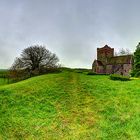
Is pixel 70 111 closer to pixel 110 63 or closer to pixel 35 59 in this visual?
pixel 35 59

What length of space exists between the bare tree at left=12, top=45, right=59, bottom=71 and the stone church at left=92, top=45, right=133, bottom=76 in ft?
92.6

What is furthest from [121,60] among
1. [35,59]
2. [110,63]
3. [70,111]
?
[70,111]

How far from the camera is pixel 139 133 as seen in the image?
20547 millimetres

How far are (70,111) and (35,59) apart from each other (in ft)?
186

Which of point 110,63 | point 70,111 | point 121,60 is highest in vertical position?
point 121,60

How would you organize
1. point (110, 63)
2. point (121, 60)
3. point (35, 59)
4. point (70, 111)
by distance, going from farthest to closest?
point (110, 63) → point (121, 60) → point (35, 59) → point (70, 111)

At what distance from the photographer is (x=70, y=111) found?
2444cm

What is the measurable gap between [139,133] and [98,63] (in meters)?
89.1

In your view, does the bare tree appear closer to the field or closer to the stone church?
the stone church

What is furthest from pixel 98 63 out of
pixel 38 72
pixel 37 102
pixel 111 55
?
pixel 37 102

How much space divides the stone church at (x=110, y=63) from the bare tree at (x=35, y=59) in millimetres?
28238

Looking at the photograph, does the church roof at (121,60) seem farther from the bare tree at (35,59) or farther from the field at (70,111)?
the field at (70,111)

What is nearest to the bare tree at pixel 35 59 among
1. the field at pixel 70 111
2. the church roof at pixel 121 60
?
the church roof at pixel 121 60

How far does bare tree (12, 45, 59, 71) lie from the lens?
3046 inches
